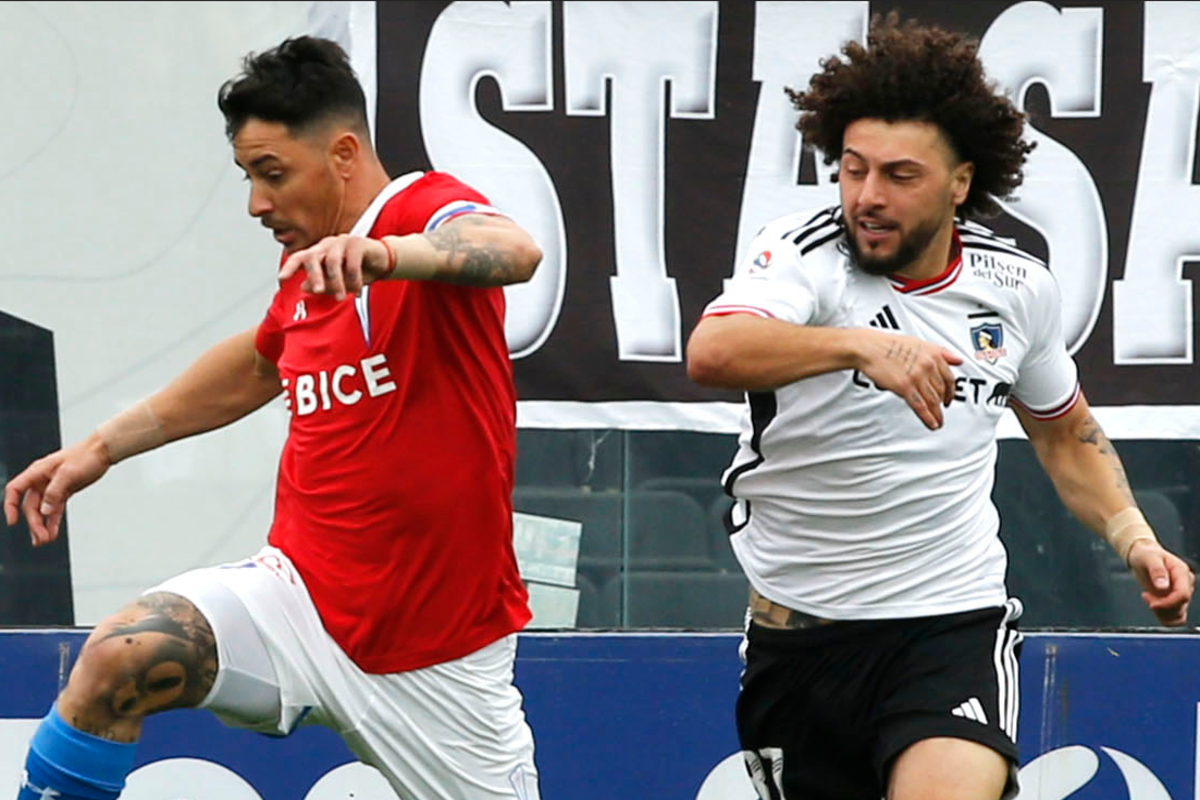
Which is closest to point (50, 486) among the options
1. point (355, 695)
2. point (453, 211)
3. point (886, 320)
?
point (355, 695)

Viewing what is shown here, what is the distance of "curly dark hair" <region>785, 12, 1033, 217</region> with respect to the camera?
3824mm

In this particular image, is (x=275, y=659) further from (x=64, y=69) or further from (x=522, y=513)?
(x=64, y=69)

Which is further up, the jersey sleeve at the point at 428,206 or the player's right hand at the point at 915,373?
the jersey sleeve at the point at 428,206

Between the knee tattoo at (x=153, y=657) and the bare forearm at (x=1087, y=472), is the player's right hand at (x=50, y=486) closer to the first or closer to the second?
the knee tattoo at (x=153, y=657)

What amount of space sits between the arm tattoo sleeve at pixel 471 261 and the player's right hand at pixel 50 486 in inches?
43.9

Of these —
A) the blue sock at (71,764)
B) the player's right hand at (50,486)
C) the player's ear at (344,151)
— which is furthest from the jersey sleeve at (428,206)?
the blue sock at (71,764)

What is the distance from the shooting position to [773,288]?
363 centimetres

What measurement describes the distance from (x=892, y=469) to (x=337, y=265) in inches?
50.6

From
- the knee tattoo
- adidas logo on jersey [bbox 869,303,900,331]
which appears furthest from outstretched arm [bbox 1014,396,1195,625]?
the knee tattoo

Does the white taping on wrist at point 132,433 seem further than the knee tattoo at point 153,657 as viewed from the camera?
Yes

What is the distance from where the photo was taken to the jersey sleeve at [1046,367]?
396cm

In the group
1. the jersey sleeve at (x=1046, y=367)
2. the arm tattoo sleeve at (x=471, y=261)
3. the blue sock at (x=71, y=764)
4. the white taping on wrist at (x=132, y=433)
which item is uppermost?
the arm tattoo sleeve at (x=471, y=261)

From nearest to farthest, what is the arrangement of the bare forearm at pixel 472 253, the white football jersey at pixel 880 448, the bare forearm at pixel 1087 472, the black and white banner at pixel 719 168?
the bare forearm at pixel 472 253, the white football jersey at pixel 880 448, the bare forearm at pixel 1087 472, the black and white banner at pixel 719 168

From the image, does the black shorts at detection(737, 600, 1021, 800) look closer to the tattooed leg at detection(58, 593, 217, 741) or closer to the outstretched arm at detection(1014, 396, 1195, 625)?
the outstretched arm at detection(1014, 396, 1195, 625)
